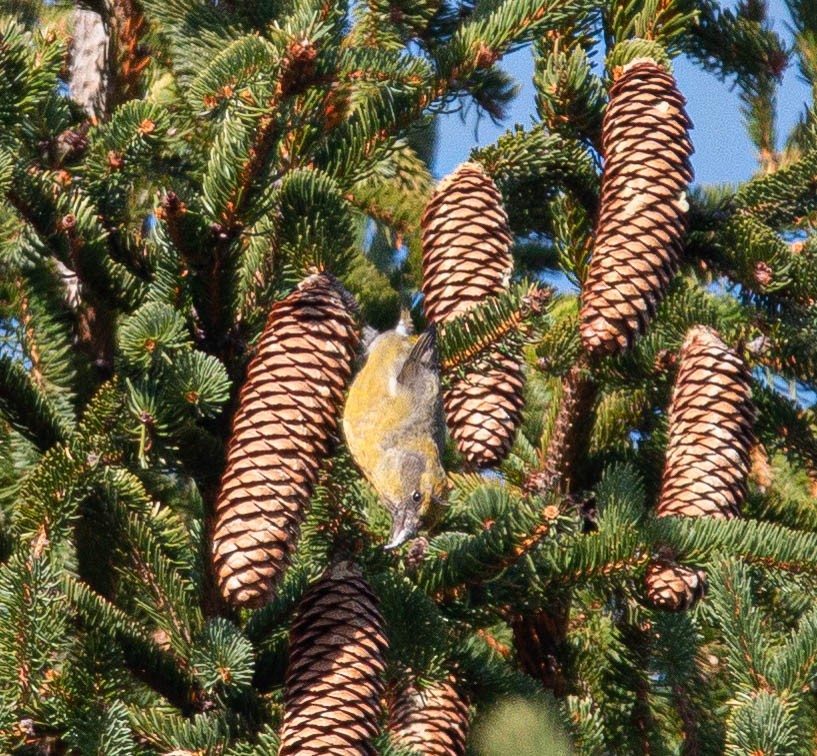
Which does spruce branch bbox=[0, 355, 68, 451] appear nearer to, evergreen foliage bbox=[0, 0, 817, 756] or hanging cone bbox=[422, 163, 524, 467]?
evergreen foliage bbox=[0, 0, 817, 756]

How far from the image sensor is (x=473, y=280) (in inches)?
97.7

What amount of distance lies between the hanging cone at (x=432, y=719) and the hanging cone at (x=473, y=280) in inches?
16.1

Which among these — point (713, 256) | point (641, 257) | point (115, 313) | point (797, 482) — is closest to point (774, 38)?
point (713, 256)

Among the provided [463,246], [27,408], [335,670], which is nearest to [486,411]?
[463,246]

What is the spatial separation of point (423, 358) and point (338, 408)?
18cm

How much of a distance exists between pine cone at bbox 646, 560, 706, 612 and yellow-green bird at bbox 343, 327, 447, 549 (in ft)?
1.22

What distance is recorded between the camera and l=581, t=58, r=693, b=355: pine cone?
234 centimetres

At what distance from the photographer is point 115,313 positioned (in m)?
2.81

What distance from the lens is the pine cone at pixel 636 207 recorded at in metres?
2.34

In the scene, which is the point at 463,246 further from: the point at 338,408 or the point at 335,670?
the point at 335,670

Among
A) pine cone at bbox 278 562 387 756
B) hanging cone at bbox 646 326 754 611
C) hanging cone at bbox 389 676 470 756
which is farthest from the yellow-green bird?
hanging cone at bbox 646 326 754 611

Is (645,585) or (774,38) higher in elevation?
(774,38)

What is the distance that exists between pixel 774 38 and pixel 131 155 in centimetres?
144

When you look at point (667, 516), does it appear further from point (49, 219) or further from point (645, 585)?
point (49, 219)
